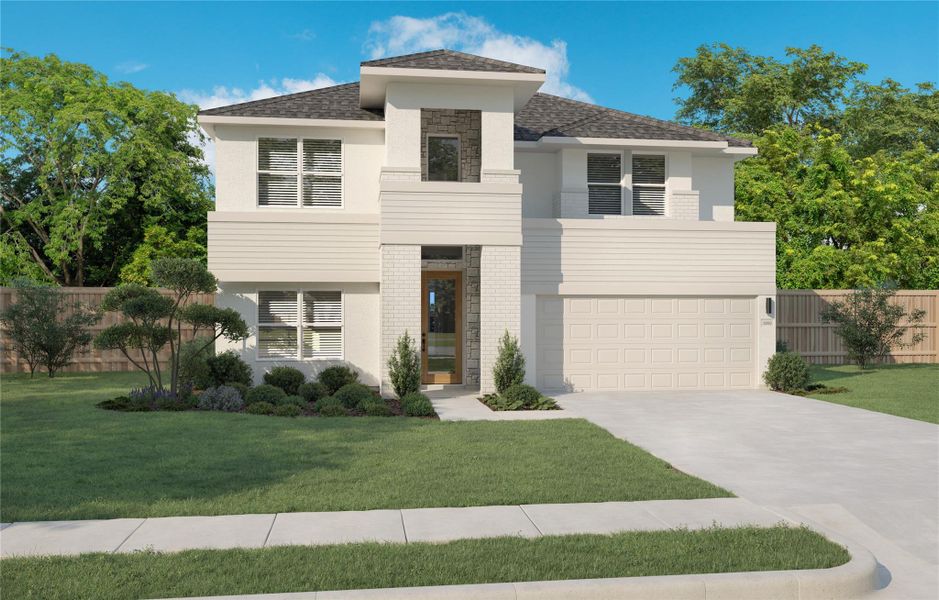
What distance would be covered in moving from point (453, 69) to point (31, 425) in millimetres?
10273

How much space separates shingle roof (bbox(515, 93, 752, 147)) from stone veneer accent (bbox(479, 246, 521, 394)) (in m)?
3.66

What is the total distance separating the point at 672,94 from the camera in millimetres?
42594

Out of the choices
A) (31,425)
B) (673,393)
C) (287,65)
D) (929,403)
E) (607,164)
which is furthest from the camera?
(287,65)

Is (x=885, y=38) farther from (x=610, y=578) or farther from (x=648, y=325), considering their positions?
(x=610, y=578)

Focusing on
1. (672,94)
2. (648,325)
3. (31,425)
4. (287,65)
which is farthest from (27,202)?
(672,94)

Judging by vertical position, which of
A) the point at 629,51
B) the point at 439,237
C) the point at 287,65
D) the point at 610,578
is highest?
the point at 629,51

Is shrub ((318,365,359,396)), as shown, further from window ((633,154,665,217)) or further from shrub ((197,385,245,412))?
window ((633,154,665,217))

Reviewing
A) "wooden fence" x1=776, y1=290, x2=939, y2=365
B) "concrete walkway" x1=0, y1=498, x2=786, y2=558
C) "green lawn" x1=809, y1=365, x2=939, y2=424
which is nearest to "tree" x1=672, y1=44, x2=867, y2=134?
"wooden fence" x1=776, y1=290, x2=939, y2=365

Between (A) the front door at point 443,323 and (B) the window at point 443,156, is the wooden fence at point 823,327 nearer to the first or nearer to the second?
(A) the front door at point 443,323

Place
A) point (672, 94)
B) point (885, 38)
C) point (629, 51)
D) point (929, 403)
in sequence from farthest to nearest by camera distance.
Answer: point (672, 94) < point (885, 38) < point (629, 51) < point (929, 403)

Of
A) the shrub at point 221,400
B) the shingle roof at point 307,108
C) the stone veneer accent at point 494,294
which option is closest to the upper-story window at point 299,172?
the shingle roof at point 307,108

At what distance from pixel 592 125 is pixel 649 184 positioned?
206 cm

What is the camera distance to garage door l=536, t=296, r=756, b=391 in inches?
695

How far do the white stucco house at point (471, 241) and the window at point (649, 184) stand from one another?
0.04m
